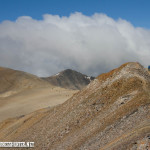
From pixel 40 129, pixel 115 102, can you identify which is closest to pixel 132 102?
pixel 115 102

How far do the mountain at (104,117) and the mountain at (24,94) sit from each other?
137 feet

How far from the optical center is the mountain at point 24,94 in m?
71.9

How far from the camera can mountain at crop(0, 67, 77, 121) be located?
2832 inches

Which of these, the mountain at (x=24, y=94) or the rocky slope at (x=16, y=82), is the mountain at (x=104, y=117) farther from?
the rocky slope at (x=16, y=82)

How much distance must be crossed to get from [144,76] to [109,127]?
8598 millimetres

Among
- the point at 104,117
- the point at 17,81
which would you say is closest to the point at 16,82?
the point at 17,81

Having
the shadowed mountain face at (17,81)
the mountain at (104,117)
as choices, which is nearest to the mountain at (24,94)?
the shadowed mountain face at (17,81)

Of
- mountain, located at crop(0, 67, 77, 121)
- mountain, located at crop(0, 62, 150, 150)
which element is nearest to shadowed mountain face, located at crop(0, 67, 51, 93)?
mountain, located at crop(0, 67, 77, 121)

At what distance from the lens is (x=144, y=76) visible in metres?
25.2

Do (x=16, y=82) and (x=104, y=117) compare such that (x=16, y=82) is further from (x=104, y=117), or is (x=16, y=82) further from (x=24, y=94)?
(x=104, y=117)

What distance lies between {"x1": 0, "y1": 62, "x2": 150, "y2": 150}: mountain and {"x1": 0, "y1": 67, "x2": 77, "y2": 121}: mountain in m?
41.7

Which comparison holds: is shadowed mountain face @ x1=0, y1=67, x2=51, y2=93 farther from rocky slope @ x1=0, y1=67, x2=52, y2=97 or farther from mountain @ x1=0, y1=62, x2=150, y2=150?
mountain @ x1=0, y1=62, x2=150, y2=150

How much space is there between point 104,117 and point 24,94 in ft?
268

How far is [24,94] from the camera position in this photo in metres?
99.9
